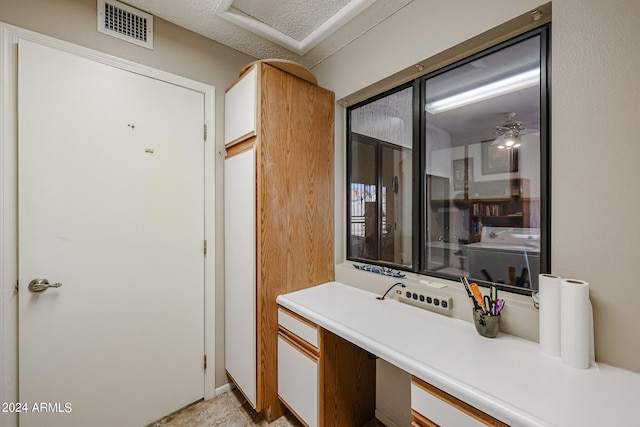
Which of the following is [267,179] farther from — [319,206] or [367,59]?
[367,59]

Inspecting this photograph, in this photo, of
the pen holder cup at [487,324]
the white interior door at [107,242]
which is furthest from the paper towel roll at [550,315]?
the white interior door at [107,242]

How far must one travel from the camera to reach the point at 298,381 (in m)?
1.57

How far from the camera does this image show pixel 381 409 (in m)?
1.78

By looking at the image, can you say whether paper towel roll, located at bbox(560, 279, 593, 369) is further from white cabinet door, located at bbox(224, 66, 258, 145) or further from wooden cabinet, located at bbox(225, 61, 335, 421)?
white cabinet door, located at bbox(224, 66, 258, 145)

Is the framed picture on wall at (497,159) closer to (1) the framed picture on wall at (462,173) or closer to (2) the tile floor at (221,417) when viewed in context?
(1) the framed picture on wall at (462,173)

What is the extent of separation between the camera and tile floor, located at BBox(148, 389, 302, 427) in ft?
5.68

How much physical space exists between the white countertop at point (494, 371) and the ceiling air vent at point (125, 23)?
203cm

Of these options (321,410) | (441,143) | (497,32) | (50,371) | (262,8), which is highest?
(262,8)

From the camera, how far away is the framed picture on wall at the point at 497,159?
134cm

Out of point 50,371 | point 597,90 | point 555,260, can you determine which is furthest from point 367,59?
point 50,371

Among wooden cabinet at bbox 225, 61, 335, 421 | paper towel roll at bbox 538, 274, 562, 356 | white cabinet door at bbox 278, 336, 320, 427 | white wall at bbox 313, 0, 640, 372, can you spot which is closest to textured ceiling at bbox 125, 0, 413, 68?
wooden cabinet at bbox 225, 61, 335, 421

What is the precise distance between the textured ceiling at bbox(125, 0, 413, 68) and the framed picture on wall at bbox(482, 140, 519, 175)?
1014 mm

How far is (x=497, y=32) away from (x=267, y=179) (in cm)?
145

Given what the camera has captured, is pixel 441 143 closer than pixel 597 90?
No
